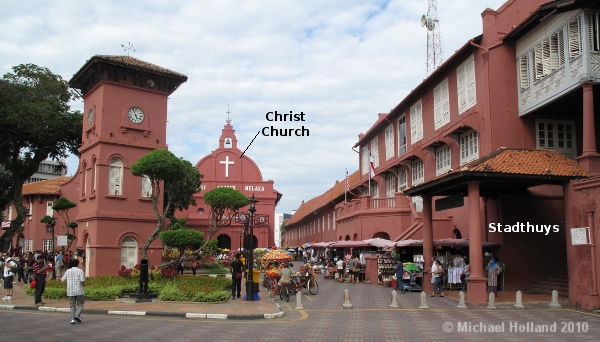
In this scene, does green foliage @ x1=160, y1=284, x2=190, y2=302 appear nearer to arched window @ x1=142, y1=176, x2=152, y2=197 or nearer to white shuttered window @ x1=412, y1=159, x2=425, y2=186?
arched window @ x1=142, y1=176, x2=152, y2=197

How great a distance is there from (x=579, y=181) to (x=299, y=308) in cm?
935

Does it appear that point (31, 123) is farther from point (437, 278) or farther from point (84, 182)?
point (437, 278)

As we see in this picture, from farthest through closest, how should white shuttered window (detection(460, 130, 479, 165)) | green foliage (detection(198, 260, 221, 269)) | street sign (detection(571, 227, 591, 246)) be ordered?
green foliage (detection(198, 260, 221, 269)), white shuttered window (detection(460, 130, 479, 165)), street sign (detection(571, 227, 591, 246))

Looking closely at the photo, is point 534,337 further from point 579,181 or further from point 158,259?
point 158,259

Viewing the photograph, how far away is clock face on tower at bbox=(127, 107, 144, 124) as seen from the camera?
27.5 metres

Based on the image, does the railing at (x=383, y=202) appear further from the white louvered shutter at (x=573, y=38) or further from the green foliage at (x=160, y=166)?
the white louvered shutter at (x=573, y=38)

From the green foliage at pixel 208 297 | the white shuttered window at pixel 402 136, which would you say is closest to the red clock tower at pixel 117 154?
the green foliage at pixel 208 297

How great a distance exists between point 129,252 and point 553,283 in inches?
747

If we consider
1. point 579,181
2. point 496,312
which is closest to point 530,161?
point 579,181

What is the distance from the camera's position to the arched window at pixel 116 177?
2667 centimetres

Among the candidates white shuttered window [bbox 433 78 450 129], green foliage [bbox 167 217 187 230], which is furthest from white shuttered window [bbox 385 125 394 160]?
green foliage [bbox 167 217 187 230]

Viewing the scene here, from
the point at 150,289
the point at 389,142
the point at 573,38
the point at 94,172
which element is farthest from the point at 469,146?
the point at 94,172

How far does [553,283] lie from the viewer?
19234mm

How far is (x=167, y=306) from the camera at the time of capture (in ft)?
55.4
